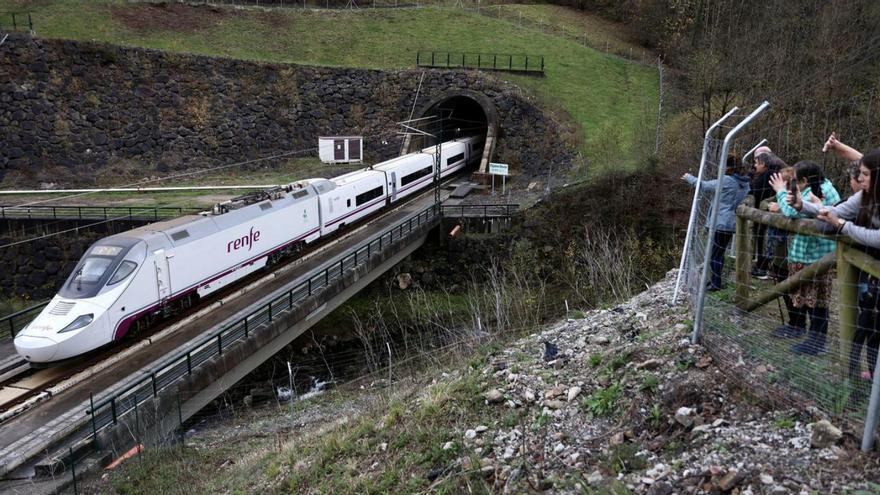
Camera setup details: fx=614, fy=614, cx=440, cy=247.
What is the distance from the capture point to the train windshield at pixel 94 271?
15.0 metres

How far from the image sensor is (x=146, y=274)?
51.9 ft

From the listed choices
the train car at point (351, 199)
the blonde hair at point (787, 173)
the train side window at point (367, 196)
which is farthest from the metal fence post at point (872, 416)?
the train side window at point (367, 196)

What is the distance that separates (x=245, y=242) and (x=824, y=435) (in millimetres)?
17416

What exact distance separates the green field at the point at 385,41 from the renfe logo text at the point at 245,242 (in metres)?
19.9

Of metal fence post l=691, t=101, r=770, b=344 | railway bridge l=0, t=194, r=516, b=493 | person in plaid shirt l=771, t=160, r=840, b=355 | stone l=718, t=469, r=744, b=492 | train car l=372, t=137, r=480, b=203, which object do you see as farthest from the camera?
train car l=372, t=137, r=480, b=203

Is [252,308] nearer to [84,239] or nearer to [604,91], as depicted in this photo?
[84,239]

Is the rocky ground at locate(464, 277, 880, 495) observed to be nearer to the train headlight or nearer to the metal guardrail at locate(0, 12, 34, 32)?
the train headlight

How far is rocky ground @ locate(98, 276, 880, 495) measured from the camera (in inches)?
210

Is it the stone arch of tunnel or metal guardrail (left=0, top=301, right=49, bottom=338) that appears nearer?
metal guardrail (left=0, top=301, right=49, bottom=338)

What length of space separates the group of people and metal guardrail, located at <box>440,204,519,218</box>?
69.1 feet

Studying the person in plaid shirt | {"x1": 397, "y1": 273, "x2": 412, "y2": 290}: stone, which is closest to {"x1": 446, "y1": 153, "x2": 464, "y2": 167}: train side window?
{"x1": 397, "y1": 273, "x2": 412, "y2": 290}: stone

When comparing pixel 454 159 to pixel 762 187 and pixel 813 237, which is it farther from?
pixel 813 237

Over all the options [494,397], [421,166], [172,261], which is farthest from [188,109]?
[494,397]

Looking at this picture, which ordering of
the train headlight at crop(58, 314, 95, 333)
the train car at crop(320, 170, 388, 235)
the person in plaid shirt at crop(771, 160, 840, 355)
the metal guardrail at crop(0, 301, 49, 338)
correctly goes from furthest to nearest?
the train car at crop(320, 170, 388, 235) < the metal guardrail at crop(0, 301, 49, 338) < the train headlight at crop(58, 314, 95, 333) < the person in plaid shirt at crop(771, 160, 840, 355)
